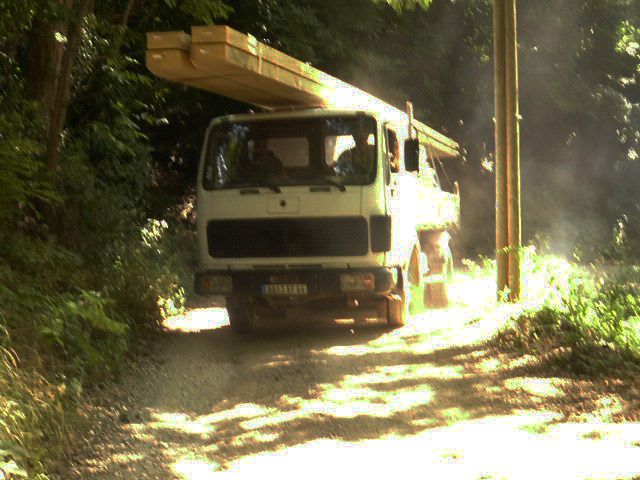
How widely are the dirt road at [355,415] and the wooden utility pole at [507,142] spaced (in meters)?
1.28

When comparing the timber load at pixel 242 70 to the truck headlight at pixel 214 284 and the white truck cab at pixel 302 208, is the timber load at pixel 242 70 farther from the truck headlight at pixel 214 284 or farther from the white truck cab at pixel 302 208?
the truck headlight at pixel 214 284

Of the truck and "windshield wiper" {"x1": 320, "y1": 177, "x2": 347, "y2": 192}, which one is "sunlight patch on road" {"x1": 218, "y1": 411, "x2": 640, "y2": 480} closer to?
the truck

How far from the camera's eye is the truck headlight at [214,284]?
1000 cm

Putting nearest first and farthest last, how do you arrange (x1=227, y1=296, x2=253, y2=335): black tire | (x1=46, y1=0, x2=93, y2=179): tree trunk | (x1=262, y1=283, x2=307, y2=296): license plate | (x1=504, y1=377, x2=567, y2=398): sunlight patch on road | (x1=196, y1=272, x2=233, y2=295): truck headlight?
1. (x1=504, y1=377, x2=567, y2=398): sunlight patch on road
2. (x1=262, y1=283, x2=307, y2=296): license plate
3. (x1=196, y1=272, x2=233, y2=295): truck headlight
4. (x1=46, y1=0, x2=93, y2=179): tree trunk
5. (x1=227, y1=296, x2=253, y2=335): black tire

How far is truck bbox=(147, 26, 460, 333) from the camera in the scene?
966 cm

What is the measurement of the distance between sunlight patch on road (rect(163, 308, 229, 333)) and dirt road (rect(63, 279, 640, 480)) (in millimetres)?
1253

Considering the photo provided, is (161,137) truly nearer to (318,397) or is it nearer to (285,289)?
(285,289)

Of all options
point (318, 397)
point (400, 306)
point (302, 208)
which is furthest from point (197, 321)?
point (318, 397)

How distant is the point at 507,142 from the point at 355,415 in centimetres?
550

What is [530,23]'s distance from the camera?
23953mm

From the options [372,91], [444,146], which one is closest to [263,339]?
[444,146]

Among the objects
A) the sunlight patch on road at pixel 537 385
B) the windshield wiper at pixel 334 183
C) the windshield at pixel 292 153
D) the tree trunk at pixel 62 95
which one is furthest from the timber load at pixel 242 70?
the sunlight patch on road at pixel 537 385

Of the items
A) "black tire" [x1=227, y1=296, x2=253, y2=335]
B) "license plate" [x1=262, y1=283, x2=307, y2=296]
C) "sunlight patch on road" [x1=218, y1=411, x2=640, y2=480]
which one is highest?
"license plate" [x1=262, y1=283, x2=307, y2=296]

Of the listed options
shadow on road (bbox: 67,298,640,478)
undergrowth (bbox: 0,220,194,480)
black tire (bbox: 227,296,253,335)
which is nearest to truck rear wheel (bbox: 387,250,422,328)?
shadow on road (bbox: 67,298,640,478)
